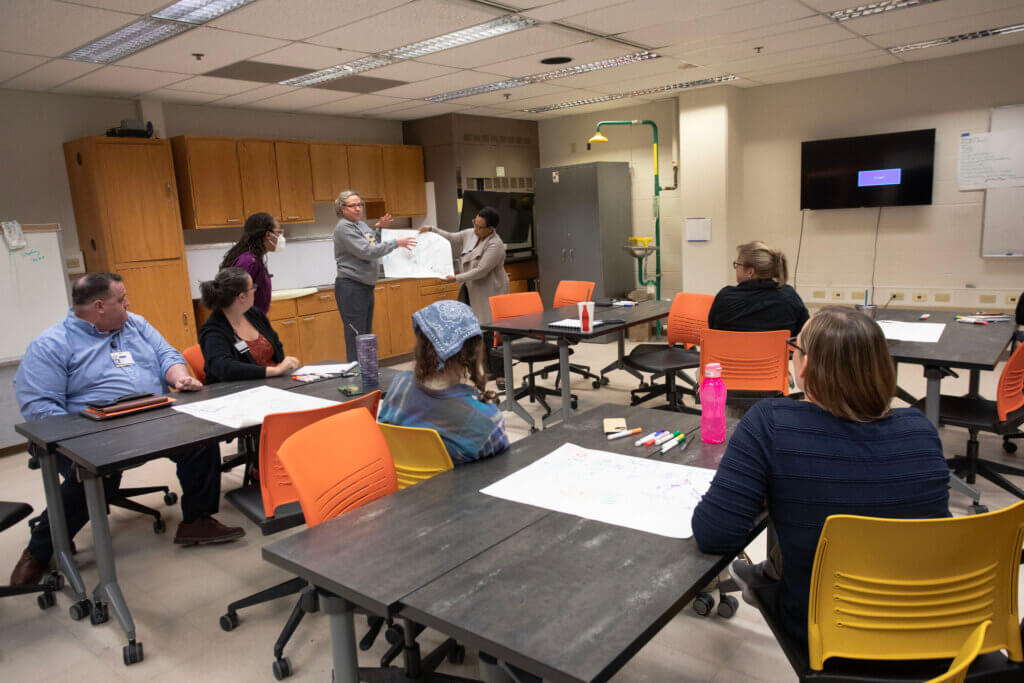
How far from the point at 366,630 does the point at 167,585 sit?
1.03 meters

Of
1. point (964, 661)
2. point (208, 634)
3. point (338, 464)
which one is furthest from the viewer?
point (208, 634)

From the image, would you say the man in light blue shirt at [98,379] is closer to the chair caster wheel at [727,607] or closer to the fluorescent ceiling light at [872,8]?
the chair caster wheel at [727,607]

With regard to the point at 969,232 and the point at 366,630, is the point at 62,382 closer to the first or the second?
the point at 366,630

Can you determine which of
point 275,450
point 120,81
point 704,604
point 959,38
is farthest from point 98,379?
point 959,38

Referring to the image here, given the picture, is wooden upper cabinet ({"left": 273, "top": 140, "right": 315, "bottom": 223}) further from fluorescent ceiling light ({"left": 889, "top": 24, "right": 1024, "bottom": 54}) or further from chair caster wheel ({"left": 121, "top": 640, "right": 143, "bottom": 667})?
fluorescent ceiling light ({"left": 889, "top": 24, "right": 1024, "bottom": 54})

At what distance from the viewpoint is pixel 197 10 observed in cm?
354

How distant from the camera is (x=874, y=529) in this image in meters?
1.27

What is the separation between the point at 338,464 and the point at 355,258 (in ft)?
12.0

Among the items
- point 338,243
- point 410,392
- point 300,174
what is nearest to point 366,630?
point 410,392

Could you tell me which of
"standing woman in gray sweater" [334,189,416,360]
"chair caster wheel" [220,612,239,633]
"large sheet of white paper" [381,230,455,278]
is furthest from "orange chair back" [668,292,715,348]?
"chair caster wheel" [220,612,239,633]

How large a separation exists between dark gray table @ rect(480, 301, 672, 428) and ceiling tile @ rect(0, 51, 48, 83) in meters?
3.28

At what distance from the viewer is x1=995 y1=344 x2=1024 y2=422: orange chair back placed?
3.00 metres

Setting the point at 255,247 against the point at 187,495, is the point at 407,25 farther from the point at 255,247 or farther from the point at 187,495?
the point at 187,495

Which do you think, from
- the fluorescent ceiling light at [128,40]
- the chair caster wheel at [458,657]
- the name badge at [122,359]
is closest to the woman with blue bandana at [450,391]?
the chair caster wheel at [458,657]
